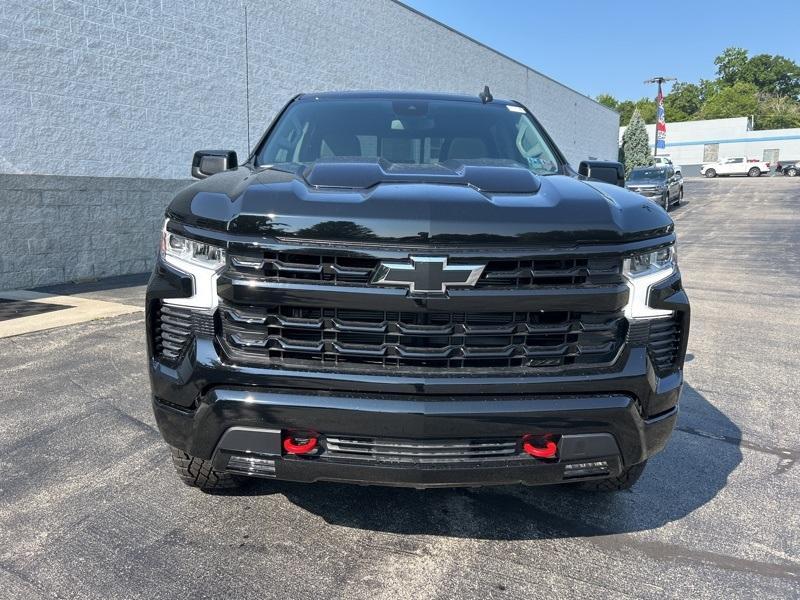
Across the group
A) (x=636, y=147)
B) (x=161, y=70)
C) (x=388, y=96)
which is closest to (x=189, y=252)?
(x=388, y=96)

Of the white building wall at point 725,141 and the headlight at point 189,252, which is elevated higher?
the white building wall at point 725,141

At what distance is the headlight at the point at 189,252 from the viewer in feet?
7.37

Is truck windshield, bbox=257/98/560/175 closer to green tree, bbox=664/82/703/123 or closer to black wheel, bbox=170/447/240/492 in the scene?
black wheel, bbox=170/447/240/492

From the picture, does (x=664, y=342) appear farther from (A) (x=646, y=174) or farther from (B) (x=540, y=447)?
(A) (x=646, y=174)

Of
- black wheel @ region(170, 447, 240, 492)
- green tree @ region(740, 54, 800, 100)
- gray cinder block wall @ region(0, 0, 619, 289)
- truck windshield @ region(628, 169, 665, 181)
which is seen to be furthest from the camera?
green tree @ region(740, 54, 800, 100)

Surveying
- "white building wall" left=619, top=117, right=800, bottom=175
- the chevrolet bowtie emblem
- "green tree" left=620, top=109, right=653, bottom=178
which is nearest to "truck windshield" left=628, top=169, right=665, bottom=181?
"green tree" left=620, top=109, right=653, bottom=178

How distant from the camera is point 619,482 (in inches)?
112

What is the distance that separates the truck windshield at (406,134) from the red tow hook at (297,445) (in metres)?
1.60

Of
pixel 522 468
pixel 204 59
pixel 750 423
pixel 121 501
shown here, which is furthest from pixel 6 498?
pixel 204 59

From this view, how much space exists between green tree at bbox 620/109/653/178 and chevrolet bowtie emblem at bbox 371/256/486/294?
44.1m

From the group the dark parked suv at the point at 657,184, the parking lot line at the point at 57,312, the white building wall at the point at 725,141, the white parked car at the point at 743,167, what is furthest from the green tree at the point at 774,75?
the parking lot line at the point at 57,312

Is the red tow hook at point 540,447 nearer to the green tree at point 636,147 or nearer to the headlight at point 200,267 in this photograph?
the headlight at point 200,267

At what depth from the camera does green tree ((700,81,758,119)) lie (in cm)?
9306

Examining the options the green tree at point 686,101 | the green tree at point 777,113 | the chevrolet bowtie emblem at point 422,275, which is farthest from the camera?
the green tree at point 686,101
